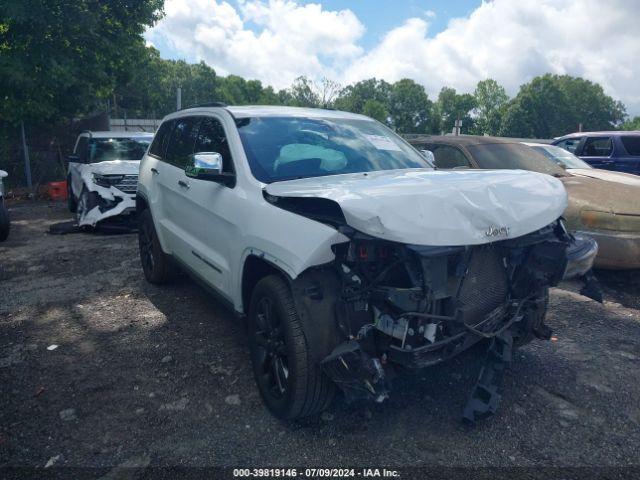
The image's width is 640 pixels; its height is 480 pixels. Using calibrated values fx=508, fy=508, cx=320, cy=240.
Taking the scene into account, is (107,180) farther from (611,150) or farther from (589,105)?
(589,105)

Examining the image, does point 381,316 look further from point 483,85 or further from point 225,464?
point 483,85

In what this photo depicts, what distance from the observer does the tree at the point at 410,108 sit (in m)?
Answer: 104

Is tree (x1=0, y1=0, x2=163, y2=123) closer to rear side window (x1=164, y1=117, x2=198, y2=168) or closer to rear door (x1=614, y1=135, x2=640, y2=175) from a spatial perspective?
rear side window (x1=164, y1=117, x2=198, y2=168)

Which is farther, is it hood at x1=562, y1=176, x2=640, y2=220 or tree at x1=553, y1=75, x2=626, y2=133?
tree at x1=553, y1=75, x2=626, y2=133

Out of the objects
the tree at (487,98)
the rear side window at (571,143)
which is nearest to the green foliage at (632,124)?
the tree at (487,98)

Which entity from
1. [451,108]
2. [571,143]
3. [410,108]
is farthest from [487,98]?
[571,143]

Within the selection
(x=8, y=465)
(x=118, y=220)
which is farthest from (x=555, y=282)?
(x=118, y=220)

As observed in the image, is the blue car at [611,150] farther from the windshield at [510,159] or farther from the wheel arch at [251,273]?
the wheel arch at [251,273]

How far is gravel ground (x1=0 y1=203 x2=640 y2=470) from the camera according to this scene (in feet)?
9.34

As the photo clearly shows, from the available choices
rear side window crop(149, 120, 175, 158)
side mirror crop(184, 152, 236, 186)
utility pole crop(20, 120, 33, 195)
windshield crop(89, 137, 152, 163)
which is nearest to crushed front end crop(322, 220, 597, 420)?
side mirror crop(184, 152, 236, 186)

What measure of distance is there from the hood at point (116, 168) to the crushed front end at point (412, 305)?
7140mm

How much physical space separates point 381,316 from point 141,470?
5.02 feet

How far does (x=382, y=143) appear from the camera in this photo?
4277 millimetres

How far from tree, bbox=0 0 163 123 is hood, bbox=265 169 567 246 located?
11989 millimetres
